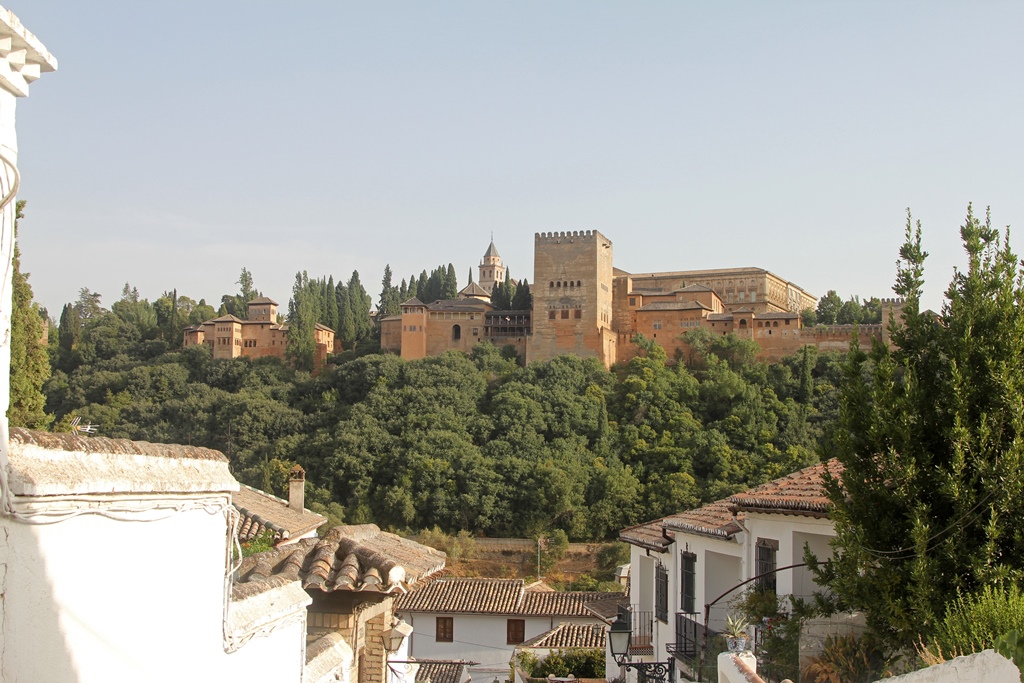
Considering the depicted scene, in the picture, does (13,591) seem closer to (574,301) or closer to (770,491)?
(770,491)

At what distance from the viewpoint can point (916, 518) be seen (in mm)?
7402

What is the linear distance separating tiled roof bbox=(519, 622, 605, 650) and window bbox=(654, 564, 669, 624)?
8.76 meters

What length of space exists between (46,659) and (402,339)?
6208cm

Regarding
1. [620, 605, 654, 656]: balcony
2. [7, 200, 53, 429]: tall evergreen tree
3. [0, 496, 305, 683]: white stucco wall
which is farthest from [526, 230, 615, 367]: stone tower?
[0, 496, 305, 683]: white stucco wall

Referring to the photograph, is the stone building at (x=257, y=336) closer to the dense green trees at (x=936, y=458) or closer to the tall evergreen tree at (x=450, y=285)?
the tall evergreen tree at (x=450, y=285)

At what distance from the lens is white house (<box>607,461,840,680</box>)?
33.0 feet

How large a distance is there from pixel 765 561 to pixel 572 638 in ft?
44.7

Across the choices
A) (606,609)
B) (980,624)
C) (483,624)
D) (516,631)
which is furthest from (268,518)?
(516,631)

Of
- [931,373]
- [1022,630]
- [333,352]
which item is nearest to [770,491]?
[931,373]

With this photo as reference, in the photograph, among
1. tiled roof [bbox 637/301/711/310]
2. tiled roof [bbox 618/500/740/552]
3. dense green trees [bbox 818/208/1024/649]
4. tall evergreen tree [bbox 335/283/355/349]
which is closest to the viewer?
dense green trees [bbox 818/208/1024/649]

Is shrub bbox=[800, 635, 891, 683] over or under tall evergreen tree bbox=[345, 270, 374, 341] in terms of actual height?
under

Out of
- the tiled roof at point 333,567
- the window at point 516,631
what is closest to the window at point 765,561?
the tiled roof at point 333,567

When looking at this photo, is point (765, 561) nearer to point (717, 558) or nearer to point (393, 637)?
point (717, 558)

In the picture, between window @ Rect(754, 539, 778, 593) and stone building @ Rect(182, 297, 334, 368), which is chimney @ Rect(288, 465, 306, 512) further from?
stone building @ Rect(182, 297, 334, 368)
